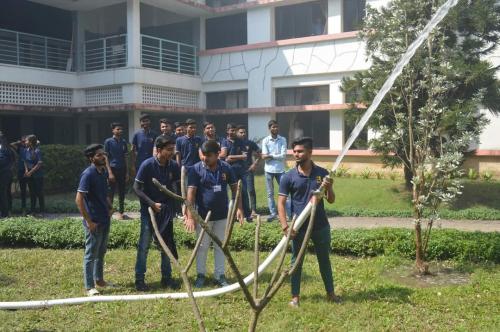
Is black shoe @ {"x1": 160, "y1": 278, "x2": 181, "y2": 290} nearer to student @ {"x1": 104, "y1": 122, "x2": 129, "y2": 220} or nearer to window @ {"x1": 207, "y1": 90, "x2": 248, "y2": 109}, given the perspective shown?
student @ {"x1": 104, "y1": 122, "x2": 129, "y2": 220}

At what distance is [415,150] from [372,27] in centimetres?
247

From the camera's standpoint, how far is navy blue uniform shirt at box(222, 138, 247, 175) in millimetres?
9578

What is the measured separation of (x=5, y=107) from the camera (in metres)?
15.6

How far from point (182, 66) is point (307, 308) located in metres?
15.7

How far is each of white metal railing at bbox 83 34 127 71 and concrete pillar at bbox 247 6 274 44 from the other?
14.6 ft

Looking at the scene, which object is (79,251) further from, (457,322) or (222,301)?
(457,322)

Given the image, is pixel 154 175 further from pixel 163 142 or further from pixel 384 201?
pixel 384 201

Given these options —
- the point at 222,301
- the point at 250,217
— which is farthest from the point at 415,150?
the point at 250,217

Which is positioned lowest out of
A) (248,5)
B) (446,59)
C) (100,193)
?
(100,193)

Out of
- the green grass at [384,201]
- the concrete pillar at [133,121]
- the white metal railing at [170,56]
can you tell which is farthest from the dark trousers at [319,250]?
the white metal railing at [170,56]

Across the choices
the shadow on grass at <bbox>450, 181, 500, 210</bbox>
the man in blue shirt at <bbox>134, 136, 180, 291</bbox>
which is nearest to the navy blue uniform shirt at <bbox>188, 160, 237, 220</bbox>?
the man in blue shirt at <bbox>134, 136, 180, 291</bbox>

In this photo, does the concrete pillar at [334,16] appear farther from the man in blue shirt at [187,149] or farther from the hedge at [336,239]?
the hedge at [336,239]

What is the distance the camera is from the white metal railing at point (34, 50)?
666 inches

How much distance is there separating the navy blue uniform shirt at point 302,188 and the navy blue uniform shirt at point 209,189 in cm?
88
